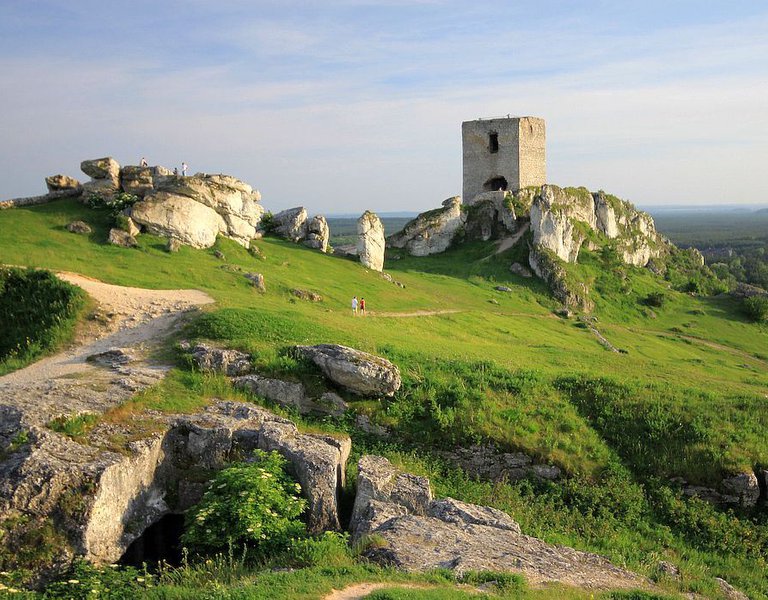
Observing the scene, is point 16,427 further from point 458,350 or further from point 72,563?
point 458,350

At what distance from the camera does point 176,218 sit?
33.5 meters

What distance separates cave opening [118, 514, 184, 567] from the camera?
1315 centimetres

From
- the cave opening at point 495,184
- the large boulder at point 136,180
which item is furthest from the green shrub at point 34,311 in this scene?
the cave opening at point 495,184

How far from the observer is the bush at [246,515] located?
40.4ft

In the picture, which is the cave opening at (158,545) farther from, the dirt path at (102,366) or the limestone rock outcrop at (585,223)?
the limestone rock outcrop at (585,223)

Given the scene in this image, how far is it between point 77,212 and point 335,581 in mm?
29184

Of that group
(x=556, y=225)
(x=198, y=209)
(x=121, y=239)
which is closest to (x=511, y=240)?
A: (x=556, y=225)

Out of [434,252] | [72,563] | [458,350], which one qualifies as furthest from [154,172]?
[72,563]

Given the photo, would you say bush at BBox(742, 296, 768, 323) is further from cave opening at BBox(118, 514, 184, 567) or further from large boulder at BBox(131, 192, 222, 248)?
cave opening at BBox(118, 514, 184, 567)

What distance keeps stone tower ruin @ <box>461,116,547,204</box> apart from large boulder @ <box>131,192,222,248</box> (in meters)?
30.9

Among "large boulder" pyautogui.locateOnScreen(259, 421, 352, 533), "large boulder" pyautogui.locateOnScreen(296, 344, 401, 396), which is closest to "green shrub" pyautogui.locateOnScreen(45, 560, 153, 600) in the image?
"large boulder" pyautogui.locateOnScreen(259, 421, 352, 533)

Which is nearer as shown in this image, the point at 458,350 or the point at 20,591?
the point at 20,591

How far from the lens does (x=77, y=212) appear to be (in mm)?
33469

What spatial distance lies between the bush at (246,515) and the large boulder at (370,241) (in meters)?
29.4
